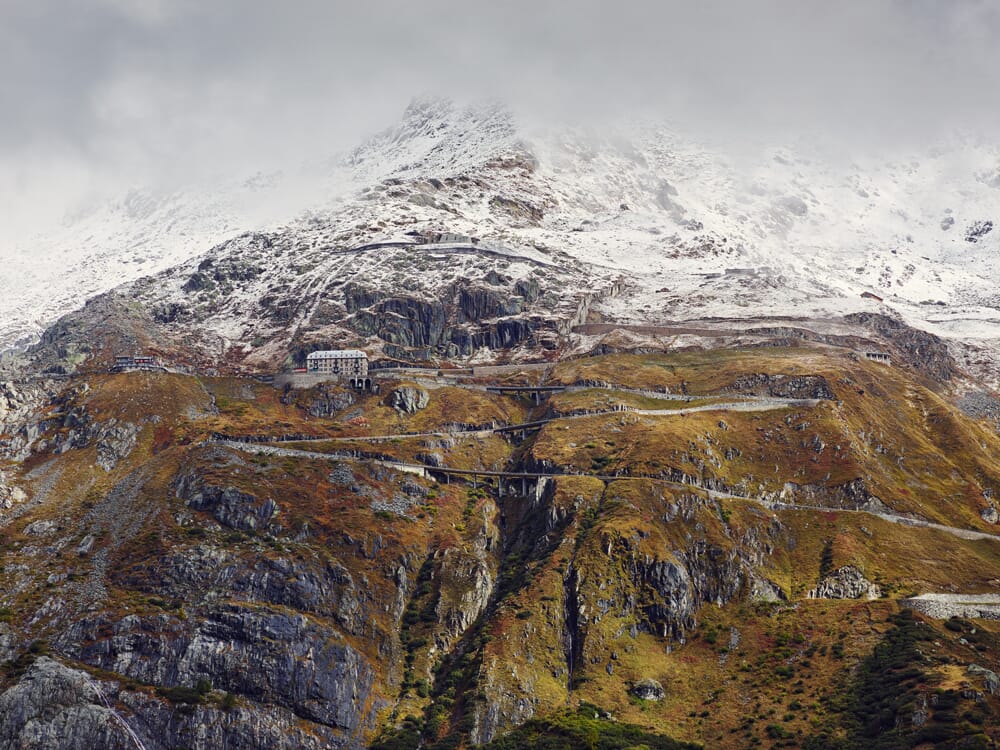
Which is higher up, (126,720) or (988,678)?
(988,678)

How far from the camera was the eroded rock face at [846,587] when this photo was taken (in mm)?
188250

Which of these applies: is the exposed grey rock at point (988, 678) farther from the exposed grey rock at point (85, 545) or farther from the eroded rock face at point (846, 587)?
the exposed grey rock at point (85, 545)

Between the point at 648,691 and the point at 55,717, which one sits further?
the point at 648,691

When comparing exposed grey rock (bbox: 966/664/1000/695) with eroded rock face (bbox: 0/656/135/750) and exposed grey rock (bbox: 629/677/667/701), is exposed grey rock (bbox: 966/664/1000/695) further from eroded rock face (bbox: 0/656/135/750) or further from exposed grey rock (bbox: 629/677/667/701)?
eroded rock face (bbox: 0/656/135/750)

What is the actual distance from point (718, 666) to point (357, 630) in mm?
62700

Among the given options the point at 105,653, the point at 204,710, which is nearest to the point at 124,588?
the point at 105,653

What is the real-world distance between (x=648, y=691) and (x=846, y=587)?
43.4m

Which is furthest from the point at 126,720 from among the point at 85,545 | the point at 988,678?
the point at 988,678

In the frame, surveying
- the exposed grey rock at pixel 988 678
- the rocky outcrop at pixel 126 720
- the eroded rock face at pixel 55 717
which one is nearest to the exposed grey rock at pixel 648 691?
the rocky outcrop at pixel 126 720

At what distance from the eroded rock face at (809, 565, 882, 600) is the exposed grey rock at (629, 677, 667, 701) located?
35945 millimetres

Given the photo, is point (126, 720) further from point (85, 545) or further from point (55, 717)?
point (85, 545)

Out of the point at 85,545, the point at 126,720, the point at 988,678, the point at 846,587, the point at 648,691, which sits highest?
the point at 846,587

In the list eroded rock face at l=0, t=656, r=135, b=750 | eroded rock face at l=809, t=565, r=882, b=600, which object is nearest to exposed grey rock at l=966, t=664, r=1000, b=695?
eroded rock face at l=809, t=565, r=882, b=600

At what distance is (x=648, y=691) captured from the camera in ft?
570
